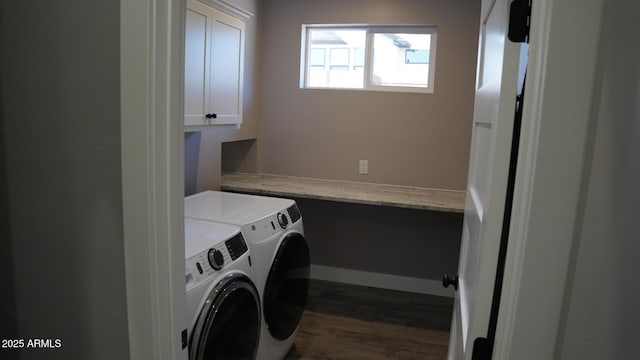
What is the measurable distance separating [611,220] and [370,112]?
9.85 feet

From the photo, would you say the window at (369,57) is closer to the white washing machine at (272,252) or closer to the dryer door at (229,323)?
the white washing machine at (272,252)

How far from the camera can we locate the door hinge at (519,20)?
79 centimetres

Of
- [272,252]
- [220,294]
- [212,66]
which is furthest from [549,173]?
[212,66]

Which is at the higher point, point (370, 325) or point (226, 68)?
point (226, 68)

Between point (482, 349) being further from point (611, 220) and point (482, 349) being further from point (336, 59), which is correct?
point (336, 59)

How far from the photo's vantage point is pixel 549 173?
73cm

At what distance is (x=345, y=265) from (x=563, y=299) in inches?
125

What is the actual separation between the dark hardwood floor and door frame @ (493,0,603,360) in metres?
2.12

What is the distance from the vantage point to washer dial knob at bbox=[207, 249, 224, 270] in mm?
1682

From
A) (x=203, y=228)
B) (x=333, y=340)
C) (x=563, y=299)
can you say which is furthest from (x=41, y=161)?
(x=333, y=340)

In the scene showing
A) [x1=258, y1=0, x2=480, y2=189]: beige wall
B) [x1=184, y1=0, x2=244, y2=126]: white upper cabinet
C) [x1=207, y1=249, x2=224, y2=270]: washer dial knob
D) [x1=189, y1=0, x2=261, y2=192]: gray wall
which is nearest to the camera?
[x1=207, y1=249, x2=224, y2=270]: washer dial knob

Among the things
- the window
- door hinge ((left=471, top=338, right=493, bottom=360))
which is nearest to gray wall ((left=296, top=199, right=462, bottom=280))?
the window

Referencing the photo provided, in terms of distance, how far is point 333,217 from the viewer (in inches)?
152

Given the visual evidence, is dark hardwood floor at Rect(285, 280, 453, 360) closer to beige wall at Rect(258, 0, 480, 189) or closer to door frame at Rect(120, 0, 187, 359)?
beige wall at Rect(258, 0, 480, 189)
